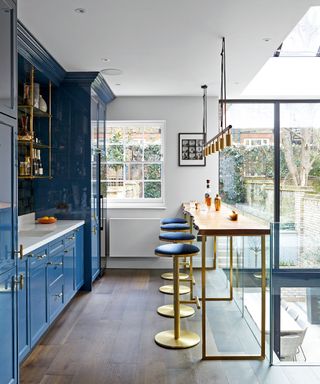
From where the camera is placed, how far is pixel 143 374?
306 cm

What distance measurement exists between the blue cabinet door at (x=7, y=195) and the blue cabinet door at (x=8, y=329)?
0.09 meters

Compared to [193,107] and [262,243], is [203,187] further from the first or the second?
[262,243]

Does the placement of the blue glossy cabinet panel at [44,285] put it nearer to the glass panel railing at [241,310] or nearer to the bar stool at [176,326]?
the bar stool at [176,326]

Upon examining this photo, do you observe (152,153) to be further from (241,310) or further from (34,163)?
(241,310)

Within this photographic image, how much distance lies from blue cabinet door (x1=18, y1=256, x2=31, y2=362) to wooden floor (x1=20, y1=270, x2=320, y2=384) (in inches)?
7.1

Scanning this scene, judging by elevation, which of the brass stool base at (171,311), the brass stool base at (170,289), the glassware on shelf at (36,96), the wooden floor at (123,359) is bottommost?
the wooden floor at (123,359)

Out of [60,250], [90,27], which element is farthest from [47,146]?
[90,27]

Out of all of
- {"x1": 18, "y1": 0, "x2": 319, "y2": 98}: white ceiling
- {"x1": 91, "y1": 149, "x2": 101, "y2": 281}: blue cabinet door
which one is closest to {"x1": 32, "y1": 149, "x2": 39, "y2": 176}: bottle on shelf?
{"x1": 91, "y1": 149, "x2": 101, "y2": 281}: blue cabinet door

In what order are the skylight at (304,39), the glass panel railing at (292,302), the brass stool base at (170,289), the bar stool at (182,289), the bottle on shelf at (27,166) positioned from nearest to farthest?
the glass panel railing at (292,302) → the bar stool at (182,289) → the bottle on shelf at (27,166) → the skylight at (304,39) → the brass stool base at (170,289)

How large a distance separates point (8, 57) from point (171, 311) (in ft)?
9.64

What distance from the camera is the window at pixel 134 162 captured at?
264 inches

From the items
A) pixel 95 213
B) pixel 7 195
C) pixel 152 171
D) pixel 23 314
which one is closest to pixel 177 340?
pixel 23 314

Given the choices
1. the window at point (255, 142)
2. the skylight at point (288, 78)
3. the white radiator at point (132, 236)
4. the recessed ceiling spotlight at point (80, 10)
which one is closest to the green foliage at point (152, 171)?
the white radiator at point (132, 236)

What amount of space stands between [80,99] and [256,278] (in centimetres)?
294
